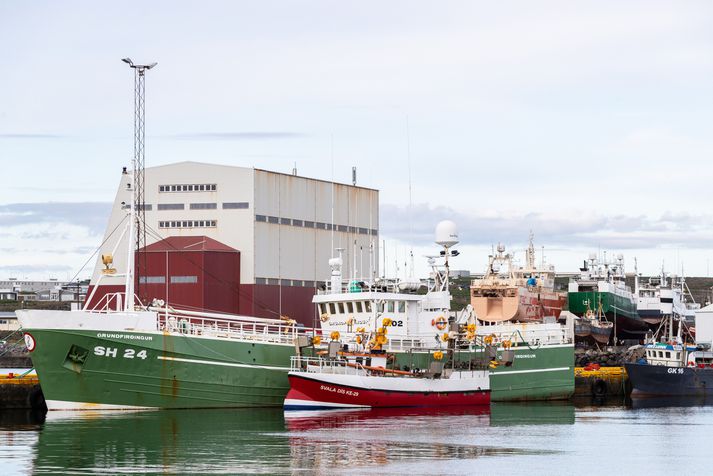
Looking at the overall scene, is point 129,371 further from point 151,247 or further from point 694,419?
point 151,247

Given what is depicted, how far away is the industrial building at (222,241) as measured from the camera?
76750 mm

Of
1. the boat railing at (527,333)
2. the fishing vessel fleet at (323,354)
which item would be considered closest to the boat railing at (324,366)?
the fishing vessel fleet at (323,354)

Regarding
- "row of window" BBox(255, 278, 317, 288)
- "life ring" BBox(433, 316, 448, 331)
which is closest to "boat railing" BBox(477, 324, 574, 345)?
"life ring" BBox(433, 316, 448, 331)

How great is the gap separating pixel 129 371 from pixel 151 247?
32437 mm

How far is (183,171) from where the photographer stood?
78812 mm

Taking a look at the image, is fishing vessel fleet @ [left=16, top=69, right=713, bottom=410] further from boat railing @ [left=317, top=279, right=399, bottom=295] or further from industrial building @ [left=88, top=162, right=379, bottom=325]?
industrial building @ [left=88, top=162, right=379, bottom=325]

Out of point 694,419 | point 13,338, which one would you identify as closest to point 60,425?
point 694,419

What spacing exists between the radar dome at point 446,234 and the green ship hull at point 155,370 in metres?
11.7

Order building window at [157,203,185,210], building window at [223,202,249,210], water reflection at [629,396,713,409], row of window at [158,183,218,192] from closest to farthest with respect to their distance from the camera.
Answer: water reflection at [629,396,713,409] → building window at [223,202,249,210] → row of window at [158,183,218,192] → building window at [157,203,185,210]

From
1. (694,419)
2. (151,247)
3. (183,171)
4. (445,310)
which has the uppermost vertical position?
(183,171)

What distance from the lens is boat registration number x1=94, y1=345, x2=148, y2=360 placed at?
4562 centimetres

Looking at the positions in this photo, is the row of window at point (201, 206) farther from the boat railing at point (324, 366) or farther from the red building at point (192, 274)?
the boat railing at point (324, 366)

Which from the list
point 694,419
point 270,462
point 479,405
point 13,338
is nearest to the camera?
point 270,462

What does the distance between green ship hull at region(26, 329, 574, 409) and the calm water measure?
76cm
